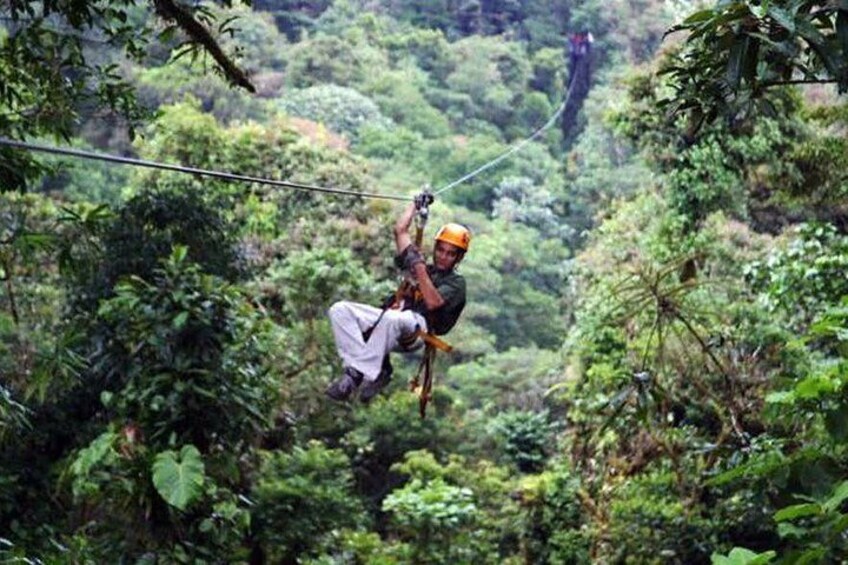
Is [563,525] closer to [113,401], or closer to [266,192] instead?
[113,401]

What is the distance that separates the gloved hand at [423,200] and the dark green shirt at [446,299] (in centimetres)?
37

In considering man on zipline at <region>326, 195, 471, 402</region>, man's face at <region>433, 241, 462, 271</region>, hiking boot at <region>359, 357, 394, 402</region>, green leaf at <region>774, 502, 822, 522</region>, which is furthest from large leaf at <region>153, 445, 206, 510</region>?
green leaf at <region>774, 502, 822, 522</region>

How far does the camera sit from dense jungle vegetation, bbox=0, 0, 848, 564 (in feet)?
13.1

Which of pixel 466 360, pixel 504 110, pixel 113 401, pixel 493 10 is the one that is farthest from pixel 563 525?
pixel 493 10

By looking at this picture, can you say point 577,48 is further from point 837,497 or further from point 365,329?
point 837,497

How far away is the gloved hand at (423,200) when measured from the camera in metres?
Answer: 4.14

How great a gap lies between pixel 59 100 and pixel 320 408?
Answer: 242 inches

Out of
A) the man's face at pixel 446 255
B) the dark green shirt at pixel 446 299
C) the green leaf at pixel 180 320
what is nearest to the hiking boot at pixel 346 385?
the dark green shirt at pixel 446 299

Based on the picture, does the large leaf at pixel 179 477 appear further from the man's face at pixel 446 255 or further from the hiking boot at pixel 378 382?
the man's face at pixel 446 255

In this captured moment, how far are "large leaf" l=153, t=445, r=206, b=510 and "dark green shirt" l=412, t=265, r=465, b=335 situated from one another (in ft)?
4.56

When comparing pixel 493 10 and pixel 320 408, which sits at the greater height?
pixel 493 10

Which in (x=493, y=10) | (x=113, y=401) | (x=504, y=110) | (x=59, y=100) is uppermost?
(x=493, y=10)

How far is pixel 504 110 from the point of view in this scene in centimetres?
2659

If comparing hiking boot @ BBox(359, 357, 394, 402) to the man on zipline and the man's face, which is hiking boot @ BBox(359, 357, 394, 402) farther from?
the man's face
